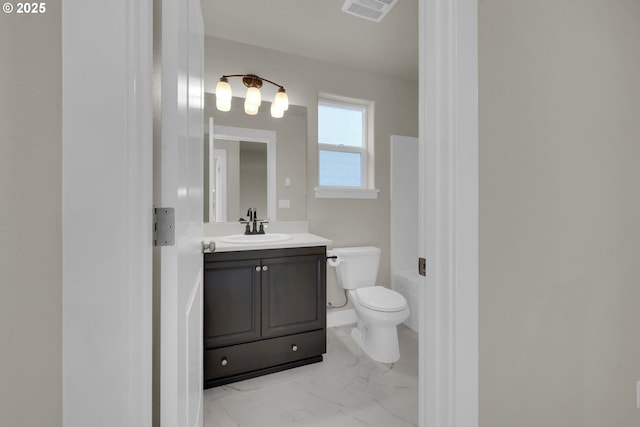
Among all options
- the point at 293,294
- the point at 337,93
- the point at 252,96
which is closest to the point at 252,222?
the point at 293,294

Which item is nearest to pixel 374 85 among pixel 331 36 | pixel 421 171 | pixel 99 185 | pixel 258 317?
pixel 331 36

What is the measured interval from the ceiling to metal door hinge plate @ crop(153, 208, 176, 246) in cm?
191

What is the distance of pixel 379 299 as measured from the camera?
206 cm

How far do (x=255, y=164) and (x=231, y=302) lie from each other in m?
1.19

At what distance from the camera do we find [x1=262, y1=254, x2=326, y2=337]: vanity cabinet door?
1.84 meters

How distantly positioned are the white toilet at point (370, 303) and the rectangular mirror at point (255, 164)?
0.62 metres

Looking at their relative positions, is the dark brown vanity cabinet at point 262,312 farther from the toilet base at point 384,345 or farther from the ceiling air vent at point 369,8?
the ceiling air vent at point 369,8

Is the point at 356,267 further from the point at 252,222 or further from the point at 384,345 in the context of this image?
the point at 252,222

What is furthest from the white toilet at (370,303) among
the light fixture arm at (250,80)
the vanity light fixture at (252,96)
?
the light fixture arm at (250,80)

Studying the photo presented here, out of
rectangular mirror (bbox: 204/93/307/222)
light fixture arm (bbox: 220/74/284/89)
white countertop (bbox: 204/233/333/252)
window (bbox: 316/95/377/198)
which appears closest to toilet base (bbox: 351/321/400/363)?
white countertop (bbox: 204/233/333/252)
